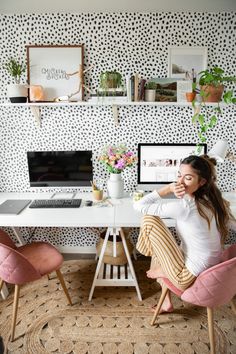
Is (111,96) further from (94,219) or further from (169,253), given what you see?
(169,253)

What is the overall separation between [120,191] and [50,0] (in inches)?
64.6

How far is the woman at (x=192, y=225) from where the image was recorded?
1.59 metres

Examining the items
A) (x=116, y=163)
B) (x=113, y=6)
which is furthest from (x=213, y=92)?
(x=113, y=6)

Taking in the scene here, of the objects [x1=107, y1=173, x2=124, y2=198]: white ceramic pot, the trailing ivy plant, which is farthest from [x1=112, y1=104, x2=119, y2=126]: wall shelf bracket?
the trailing ivy plant

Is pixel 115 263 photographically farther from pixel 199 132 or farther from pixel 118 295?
pixel 199 132

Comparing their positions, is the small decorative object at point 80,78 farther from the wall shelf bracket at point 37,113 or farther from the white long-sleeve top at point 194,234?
the white long-sleeve top at point 194,234

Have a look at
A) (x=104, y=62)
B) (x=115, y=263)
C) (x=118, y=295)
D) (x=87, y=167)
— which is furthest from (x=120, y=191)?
(x=104, y=62)

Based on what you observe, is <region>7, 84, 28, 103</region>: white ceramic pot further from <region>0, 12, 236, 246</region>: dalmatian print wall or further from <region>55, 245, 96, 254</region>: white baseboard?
<region>55, 245, 96, 254</region>: white baseboard

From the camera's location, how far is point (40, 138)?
2600 mm

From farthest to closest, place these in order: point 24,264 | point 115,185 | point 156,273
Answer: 1. point 115,185
2. point 156,273
3. point 24,264

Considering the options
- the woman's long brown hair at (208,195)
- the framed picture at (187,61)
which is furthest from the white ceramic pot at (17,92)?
the woman's long brown hair at (208,195)

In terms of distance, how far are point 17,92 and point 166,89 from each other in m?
1.20

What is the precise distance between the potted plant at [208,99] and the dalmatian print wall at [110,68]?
71mm

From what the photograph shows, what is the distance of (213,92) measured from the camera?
2.23 metres
